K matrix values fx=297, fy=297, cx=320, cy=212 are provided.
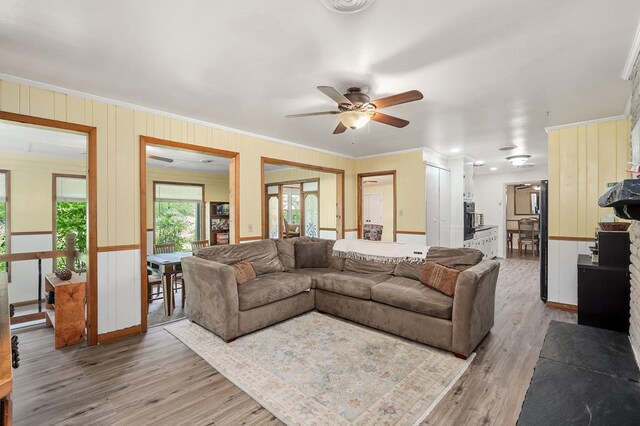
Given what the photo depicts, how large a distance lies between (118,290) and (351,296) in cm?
257

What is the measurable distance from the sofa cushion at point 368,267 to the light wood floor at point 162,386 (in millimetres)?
1276

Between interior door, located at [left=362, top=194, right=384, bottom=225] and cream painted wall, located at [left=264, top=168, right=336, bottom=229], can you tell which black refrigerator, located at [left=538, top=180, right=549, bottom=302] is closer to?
cream painted wall, located at [left=264, top=168, right=336, bottom=229]

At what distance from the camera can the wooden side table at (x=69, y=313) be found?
297 cm

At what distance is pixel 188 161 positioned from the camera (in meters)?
6.12

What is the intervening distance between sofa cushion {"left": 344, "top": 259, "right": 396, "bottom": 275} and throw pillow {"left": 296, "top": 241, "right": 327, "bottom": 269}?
1.32ft

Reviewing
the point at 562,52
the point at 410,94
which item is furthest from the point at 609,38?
the point at 410,94

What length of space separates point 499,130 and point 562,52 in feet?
7.43

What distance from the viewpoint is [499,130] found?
4.33 metres

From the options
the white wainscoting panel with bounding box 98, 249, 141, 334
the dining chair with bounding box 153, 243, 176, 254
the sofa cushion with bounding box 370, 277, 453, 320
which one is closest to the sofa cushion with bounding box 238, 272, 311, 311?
the sofa cushion with bounding box 370, 277, 453, 320

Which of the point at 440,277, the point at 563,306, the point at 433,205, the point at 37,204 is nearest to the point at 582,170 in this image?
the point at 563,306

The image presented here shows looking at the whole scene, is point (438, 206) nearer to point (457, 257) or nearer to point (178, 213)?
point (457, 257)

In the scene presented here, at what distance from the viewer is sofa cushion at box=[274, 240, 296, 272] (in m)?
4.25

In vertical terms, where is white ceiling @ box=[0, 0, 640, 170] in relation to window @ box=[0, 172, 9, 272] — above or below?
above

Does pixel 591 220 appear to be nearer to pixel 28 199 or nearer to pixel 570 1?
pixel 570 1
